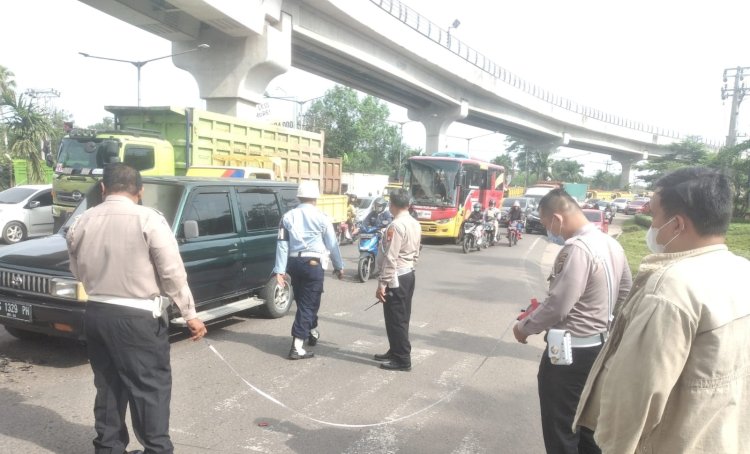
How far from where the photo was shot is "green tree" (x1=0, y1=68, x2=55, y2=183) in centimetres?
2300

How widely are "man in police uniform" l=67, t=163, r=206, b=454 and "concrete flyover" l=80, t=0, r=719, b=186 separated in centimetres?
1574

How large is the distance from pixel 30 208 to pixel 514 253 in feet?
45.6

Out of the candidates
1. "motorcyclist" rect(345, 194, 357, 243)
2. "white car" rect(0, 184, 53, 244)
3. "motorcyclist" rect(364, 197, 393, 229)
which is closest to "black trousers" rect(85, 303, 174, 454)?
"motorcyclist" rect(364, 197, 393, 229)

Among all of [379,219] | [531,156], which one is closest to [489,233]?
[379,219]

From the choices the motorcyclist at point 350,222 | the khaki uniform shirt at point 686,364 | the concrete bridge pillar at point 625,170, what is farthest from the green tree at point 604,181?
the khaki uniform shirt at point 686,364

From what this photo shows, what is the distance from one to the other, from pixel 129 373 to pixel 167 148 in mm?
10376

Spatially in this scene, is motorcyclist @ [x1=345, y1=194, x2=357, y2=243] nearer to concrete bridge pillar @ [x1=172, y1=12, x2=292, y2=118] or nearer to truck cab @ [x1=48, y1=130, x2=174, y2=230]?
truck cab @ [x1=48, y1=130, x2=174, y2=230]

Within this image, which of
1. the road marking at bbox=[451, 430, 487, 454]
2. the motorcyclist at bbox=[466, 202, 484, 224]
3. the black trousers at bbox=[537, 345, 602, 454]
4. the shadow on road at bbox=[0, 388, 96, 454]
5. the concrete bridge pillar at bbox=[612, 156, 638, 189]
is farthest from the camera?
the concrete bridge pillar at bbox=[612, 156, 638, 189]

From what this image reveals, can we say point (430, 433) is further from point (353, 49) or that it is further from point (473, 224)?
point (353, 49)

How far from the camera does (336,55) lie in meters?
25.5

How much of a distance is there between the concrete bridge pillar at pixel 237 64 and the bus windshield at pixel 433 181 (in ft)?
23.3

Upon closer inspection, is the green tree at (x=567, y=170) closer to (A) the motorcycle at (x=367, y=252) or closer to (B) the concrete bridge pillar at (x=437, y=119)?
(B) the concrete bridge pillar at (x=437, y=119)

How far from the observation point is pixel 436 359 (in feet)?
19.3

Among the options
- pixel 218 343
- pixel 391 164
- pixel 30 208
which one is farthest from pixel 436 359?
pixel 391 164
